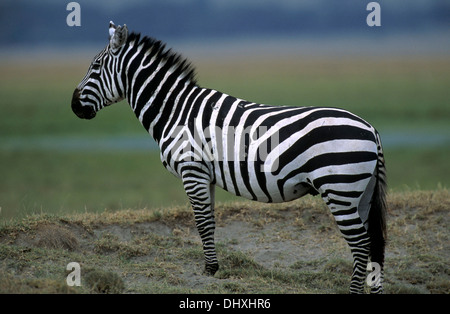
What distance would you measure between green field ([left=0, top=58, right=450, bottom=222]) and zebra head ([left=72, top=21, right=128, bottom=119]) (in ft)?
12.4

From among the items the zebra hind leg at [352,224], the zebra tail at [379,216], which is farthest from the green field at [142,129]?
the zebra hind leg at [352,224]

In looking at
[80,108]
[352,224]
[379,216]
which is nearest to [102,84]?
[80,108]

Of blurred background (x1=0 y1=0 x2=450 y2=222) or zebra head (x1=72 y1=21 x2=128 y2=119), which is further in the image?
blurred background (x1=0 y1=0 x2=450 y2=222)

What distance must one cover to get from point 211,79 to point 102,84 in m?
59.1

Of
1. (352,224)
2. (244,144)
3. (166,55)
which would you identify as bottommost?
(352,224)

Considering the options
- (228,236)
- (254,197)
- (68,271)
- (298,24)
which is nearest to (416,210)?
(228,236)

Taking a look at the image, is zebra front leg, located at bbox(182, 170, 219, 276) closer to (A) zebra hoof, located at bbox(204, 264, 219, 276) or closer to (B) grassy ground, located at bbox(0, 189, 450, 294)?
(A) zebra hoof, located at bbox(204, 264, 219, 276)

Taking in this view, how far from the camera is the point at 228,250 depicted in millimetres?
8148

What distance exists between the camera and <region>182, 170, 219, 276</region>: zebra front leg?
23.4ft

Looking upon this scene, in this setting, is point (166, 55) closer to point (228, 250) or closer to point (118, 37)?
point (118, 37)

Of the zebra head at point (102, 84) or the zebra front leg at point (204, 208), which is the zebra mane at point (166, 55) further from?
the zebra front leg at point (204, 208)

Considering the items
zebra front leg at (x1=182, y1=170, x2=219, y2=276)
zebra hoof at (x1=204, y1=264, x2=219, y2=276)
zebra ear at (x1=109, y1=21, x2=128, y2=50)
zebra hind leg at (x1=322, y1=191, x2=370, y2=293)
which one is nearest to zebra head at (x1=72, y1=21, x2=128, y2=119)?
zebra ear at (x1=109, y1=21, x2=128, y2=50)

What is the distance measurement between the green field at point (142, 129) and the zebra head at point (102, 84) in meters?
3.78
